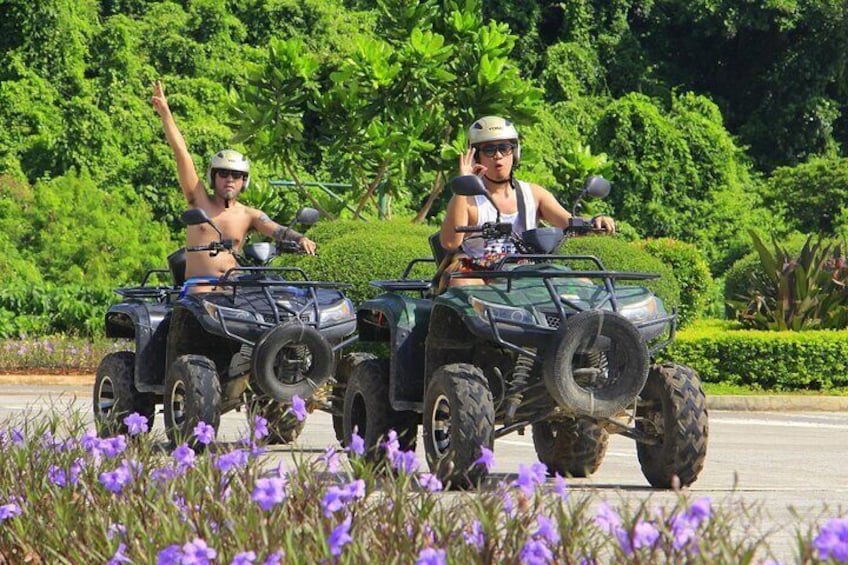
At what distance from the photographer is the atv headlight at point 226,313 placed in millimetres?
10648

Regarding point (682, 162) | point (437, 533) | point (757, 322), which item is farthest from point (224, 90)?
point (437, 533)

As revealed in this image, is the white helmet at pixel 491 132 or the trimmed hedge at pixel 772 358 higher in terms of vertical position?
the white helmet at pixel 491 132

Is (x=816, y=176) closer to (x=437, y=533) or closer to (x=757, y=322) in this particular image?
(x=757, y=322)

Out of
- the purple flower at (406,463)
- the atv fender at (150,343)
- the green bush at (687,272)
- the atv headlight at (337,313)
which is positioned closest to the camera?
the purple flower at (406,463)

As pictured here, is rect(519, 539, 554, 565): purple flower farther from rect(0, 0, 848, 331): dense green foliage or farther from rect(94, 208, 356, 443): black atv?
rect(0, 0, 848, 331): dense green foliage

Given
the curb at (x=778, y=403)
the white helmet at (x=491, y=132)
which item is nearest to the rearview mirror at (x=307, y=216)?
the white helmet at (x=491, y=132)

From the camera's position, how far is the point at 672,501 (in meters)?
8.02

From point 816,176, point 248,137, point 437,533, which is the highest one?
point 437,533

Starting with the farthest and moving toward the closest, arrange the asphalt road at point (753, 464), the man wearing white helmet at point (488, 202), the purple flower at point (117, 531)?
the man wearing white helmet at point (488, 202)
the asphalt road at point (753, 464)
the purple flower at point (117, 531)

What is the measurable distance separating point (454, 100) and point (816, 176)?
2014cm

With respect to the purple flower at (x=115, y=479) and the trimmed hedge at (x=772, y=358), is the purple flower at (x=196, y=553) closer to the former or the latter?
the purple flower at (x=115, y=479)

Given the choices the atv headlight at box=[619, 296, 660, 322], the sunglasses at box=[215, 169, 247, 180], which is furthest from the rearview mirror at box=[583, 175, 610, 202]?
the sunglasses at box=[215, 169, 247, 180]

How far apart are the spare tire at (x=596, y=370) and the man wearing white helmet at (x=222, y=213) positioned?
136 inches

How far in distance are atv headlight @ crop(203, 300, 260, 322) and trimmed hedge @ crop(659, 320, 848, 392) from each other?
945 cm
